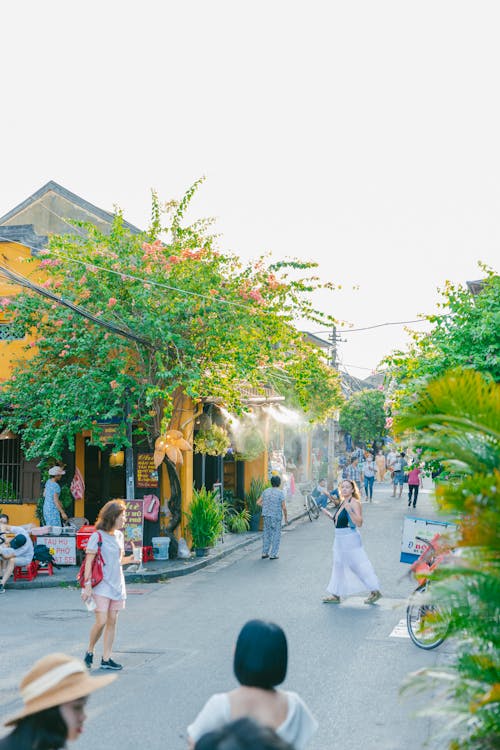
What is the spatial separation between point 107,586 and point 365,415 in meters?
46.8

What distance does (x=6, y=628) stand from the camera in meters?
10.9

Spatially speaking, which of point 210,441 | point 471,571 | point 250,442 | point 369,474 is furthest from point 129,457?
point 369,474

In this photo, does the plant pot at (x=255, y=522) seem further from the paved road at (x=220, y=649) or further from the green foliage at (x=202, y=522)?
the paved road at (x=220, y=649)

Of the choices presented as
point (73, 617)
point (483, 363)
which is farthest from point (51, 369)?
point (483, 363)

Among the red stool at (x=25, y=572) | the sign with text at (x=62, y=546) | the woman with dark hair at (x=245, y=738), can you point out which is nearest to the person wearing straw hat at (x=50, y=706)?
the woman with dark hair at (x=245, y=738)

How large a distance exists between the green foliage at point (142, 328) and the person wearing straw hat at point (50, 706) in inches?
459

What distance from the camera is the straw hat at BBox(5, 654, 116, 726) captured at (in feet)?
10.3

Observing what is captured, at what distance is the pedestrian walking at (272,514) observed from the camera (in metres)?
16.6

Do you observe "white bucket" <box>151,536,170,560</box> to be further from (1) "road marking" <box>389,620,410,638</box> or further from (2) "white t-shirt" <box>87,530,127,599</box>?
(2) "white t-shirt" <box>87,530,127,599</box>

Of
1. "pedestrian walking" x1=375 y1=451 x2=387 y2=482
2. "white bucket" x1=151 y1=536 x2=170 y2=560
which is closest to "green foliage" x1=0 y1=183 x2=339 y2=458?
"white bucket" x1=151 y1=536 x2=170 y2=560

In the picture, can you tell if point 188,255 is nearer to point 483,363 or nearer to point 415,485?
point 483,363

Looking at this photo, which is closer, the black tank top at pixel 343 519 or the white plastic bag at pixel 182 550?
the black tank top at pixel 343 519

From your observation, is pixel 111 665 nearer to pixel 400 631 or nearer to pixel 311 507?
pixel 400 631

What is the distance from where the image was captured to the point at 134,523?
15.7 metres
